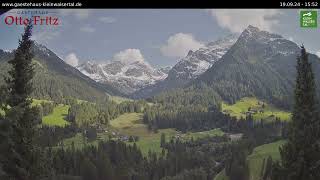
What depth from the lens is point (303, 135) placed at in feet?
143

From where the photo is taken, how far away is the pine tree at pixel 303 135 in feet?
141

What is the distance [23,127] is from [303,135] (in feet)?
84.2

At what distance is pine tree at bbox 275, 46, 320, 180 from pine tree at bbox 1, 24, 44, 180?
76.2 ft

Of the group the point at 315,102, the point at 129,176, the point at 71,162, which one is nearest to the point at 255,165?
the point at 129,176

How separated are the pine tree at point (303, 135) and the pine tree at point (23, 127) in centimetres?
2322

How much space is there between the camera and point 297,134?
43781mm

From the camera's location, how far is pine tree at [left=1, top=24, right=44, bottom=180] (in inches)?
1468

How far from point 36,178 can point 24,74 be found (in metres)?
8.84

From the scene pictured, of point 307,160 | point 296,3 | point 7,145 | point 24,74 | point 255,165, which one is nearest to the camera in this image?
point 296,3

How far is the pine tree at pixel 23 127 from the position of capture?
37281 millimetres

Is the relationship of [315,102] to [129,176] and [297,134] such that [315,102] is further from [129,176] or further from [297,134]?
[129,176]

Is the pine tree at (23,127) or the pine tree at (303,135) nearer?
the pine tree at (23,127)

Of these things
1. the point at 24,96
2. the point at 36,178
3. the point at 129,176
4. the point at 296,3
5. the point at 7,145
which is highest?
the point at 296,3

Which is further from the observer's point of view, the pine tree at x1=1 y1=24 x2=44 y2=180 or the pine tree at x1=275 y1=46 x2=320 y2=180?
the pine tree at x1=275 y1=46 x2=320 y2=180
